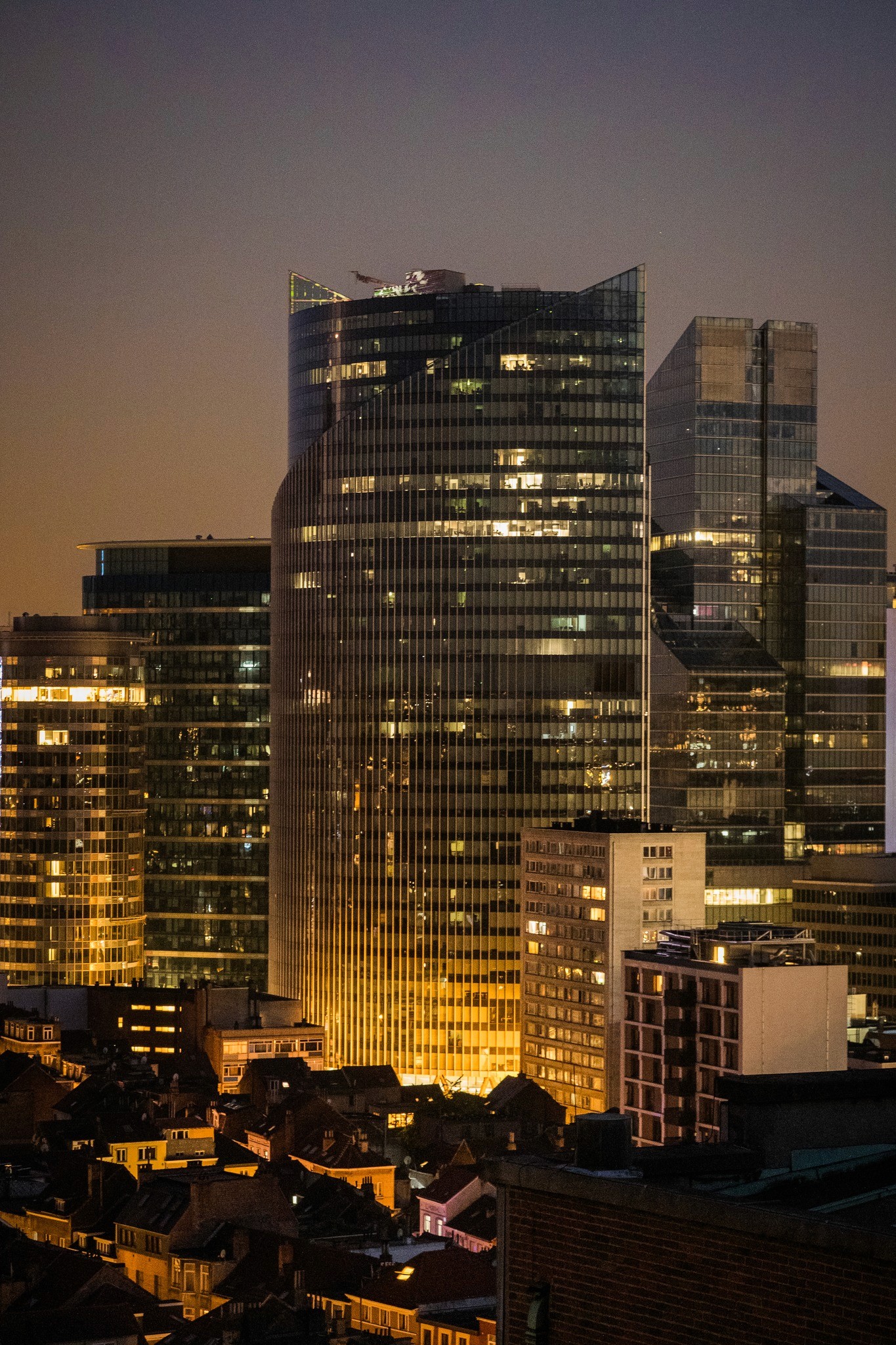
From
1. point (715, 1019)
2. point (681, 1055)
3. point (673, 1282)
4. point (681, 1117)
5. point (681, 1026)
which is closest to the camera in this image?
point (673, 1282)

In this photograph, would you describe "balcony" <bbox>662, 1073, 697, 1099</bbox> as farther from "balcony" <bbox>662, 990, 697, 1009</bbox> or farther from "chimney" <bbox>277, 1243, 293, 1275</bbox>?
"chimney" <bbox>277, 1243, 293, 1275</bbox>

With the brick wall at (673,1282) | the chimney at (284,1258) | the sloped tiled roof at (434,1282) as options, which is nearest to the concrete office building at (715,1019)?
the sloped tiled roof at (434,1282)

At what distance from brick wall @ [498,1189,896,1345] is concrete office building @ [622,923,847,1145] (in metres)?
136

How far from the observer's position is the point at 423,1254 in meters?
132

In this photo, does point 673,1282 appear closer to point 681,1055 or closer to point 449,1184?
point 449,1184

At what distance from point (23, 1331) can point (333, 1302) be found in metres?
19.0

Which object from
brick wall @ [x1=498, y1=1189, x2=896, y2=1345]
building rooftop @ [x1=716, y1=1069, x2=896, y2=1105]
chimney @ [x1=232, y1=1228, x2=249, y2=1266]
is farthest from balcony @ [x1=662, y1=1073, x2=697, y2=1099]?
brick wall @ [x1=498, y1=1189, x2=896, y2=1345]

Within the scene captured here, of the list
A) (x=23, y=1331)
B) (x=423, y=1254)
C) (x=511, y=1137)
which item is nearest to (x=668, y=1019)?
(x=511, y=1137)

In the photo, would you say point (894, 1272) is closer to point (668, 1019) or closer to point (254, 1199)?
point (254, 1199)

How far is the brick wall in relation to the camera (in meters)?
28.4

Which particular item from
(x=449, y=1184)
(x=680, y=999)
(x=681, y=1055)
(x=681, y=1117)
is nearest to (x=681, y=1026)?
(x=680, y=999)

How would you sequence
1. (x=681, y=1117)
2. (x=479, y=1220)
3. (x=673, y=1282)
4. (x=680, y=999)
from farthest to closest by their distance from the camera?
(x=680, y=999) → (x=681, y=1117) → (x=479, y=1220) → (x=673, y=1282)

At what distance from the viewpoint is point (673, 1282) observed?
1197 inches

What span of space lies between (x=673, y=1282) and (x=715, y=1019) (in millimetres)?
152975
